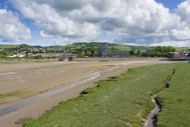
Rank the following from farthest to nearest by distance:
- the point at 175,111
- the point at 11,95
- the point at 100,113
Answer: the point at 11,95 < the point at 100,113 < the point at 175,111

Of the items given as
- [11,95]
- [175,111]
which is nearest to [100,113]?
[175,111]

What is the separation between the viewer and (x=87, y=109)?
2281cm

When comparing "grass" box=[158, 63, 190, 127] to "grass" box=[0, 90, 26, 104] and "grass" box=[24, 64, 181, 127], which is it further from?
"grass" box=[0, 90, 26, 104]

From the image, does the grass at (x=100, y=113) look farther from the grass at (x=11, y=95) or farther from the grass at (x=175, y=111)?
the grass at (x=11, y=95)

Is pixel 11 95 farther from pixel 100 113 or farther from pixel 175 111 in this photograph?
pixel 175 111

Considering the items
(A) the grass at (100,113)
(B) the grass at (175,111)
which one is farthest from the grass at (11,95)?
(B) the grass at (175,111)

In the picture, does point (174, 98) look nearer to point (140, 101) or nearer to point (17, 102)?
point (140, 101)

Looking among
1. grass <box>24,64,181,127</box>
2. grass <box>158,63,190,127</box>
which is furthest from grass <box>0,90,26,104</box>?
grass <box>158,63,190,127</box>

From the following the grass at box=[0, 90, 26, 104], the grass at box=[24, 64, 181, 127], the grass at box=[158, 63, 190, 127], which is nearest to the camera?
the grass at box=[158, 63, 190, 127]

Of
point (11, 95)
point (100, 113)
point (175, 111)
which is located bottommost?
point (11, 95)

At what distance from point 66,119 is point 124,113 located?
410cm

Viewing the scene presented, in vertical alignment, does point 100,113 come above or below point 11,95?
above

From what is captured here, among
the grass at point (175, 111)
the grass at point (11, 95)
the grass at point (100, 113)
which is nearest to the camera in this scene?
the grass at point (175, 111)

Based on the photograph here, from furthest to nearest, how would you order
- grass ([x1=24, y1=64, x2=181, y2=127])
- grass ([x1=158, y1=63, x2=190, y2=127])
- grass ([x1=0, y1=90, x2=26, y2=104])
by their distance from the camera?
grass ([x1=0, y1=90, x2=26, y2=104]) < grass ([x1=24, y1=64, x2=181, y2=127]) < grass ([x1=158, y1=63, x2=190, y2=127])
